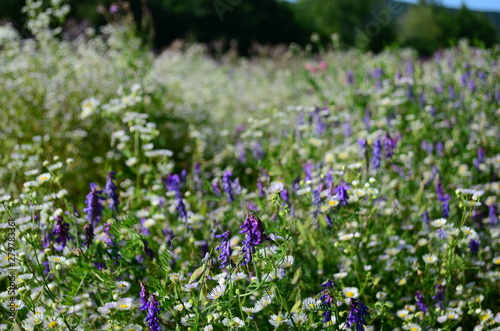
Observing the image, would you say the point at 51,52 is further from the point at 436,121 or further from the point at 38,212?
the point at 436,121

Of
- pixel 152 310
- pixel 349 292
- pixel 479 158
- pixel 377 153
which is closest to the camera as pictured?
pixel 152 310

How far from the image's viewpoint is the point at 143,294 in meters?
1.66

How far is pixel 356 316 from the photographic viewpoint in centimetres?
173

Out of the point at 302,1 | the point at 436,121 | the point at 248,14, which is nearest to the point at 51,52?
the point at 436,121

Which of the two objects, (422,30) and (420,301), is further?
(422,30)

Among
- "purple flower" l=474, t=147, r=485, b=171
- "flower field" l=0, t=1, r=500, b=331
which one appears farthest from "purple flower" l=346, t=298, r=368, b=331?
"purple flower" l=474, t=147, r=485, b=171

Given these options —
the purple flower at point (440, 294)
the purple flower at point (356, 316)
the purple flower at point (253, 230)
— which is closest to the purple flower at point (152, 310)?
the purple flower at point (253, 230)

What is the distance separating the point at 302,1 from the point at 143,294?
34.5 m

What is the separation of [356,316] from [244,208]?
1024 mm

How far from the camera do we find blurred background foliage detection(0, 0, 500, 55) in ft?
53.6

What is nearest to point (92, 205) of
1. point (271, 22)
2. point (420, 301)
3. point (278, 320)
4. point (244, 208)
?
point (244, 208)

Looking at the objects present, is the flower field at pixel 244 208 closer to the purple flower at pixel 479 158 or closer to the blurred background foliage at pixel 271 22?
the purple flower at pixel 479 158

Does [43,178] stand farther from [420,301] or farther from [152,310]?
[420,301]

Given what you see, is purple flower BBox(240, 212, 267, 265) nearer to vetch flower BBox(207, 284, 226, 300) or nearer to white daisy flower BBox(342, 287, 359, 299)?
vetch flower BBox(207, 284, 226, 300)
